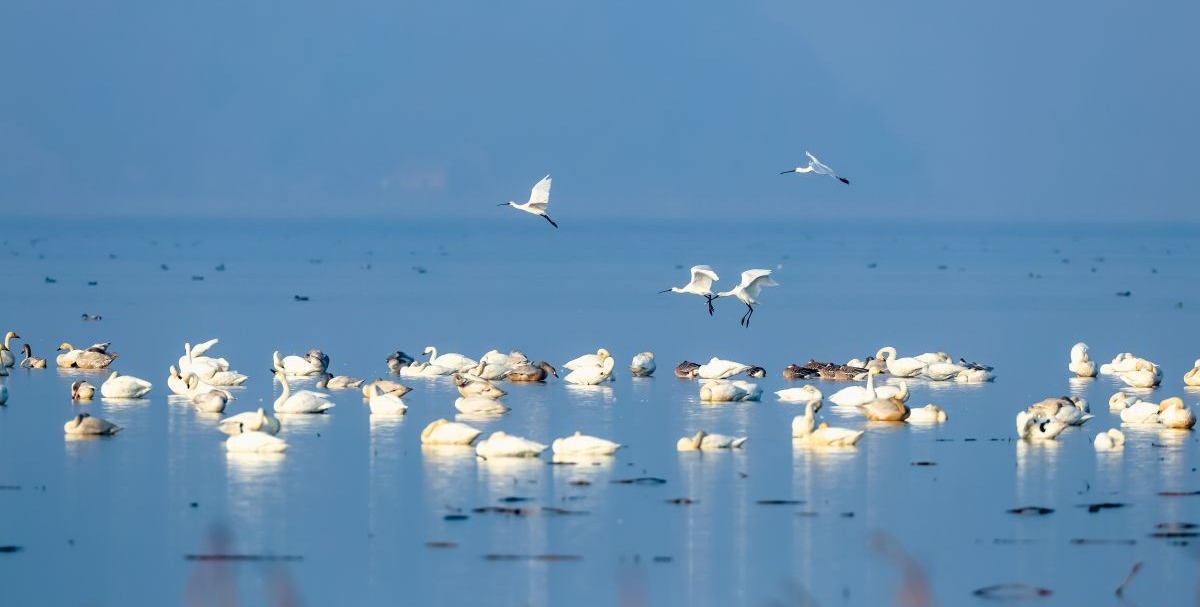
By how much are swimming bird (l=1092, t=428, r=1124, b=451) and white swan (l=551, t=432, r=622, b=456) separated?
5265mm

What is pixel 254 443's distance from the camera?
68.3 feet

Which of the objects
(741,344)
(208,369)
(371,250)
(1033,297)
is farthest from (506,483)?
(371,250)

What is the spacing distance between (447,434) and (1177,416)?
8.49 metres

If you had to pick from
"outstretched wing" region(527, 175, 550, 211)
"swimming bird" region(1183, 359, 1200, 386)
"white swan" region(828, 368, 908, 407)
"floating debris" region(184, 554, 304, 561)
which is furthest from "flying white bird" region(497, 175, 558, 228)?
"floating debris" region(184, 554, 304, 561)

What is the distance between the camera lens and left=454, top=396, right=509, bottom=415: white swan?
23953 mm

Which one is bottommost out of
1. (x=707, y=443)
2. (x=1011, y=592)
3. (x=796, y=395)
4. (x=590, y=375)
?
(x=1011, y=592)

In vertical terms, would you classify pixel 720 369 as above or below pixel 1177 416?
above

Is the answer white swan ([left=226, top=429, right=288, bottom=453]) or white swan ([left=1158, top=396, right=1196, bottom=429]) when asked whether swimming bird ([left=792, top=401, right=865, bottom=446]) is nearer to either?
white swan ([left=1158, top=396, right=1196, bottom=429])

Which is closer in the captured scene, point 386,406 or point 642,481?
point 642,481

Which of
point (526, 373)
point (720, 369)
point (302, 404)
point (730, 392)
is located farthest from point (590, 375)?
point (302, 404)

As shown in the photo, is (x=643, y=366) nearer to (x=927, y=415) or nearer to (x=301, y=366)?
(x=301, y=366)

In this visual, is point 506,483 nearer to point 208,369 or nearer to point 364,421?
point 364,421

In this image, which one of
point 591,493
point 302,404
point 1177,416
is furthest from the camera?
point 302,404

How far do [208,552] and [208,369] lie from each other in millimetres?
11852
